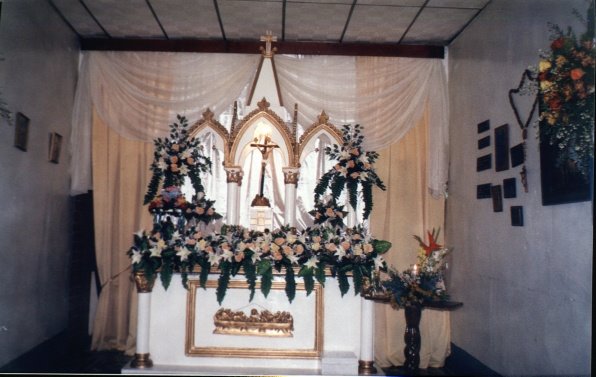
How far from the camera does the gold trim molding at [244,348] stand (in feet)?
12.1

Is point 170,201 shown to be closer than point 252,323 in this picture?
No

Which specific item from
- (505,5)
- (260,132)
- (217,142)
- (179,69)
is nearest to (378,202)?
(260,132)

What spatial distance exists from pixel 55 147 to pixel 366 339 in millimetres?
3722

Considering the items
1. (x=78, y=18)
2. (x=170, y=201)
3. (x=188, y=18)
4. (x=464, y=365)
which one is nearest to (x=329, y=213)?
(x=170, y=201)

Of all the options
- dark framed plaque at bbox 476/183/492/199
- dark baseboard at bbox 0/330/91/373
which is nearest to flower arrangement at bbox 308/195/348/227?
dark framed plaque at bbox 476/183/492/199

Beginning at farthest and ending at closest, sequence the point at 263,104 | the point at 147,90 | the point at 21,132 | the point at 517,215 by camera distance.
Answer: the point at 147,90 → the point at 263,104 → the point at 21,132 → the point at 517,215

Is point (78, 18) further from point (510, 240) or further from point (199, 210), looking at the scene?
→ point (510, 240)

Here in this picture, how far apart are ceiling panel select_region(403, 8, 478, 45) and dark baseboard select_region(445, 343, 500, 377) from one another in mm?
3463

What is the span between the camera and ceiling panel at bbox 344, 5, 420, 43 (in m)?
4.89

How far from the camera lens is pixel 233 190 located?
5.10 m

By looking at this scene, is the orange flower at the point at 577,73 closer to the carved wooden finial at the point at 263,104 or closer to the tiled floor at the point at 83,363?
the tiled floor at the point at 83,363

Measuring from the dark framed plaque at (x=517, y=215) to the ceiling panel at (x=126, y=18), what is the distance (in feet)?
13.2

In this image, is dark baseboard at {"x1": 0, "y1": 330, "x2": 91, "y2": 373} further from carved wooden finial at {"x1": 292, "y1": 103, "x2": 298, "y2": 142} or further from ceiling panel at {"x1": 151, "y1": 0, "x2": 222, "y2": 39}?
ceiling panel at {"x1": 151, "y1": 0, "x2": 222, "y2": 39}

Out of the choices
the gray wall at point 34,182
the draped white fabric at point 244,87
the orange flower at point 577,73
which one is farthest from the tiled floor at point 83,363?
the orange flower at point 577,73
